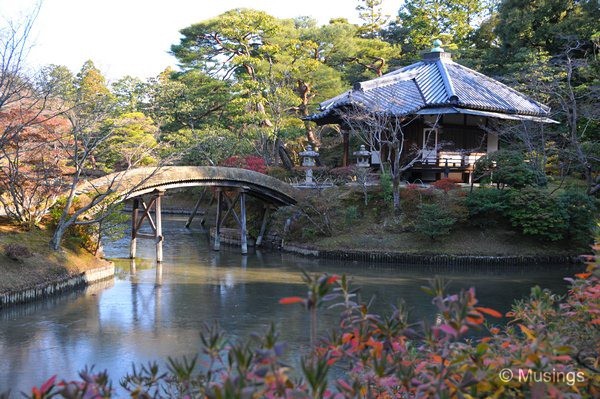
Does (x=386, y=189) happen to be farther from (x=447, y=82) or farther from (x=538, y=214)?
(x=447, y=82)

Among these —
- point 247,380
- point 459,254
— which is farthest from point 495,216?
point 247,380

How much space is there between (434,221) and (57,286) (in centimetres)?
1148

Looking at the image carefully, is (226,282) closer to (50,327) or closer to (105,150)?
(50,327)

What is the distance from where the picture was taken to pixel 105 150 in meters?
30.1

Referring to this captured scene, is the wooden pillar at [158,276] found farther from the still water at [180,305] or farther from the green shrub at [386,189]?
the green shrub at [386,189]

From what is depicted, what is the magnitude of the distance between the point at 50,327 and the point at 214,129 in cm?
2102

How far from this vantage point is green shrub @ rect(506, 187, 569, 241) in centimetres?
1900

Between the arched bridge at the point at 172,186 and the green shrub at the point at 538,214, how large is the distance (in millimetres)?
7906

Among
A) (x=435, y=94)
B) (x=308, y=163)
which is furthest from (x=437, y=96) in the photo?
(x=308, y=163)

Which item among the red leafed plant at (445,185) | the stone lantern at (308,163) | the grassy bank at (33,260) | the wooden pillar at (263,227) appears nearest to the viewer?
the grassy bank at (33,260)

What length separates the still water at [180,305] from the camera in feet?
30.7

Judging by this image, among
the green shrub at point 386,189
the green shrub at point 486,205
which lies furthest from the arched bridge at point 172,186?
the green shrub at point 486,205

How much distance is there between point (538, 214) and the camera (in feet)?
62.4

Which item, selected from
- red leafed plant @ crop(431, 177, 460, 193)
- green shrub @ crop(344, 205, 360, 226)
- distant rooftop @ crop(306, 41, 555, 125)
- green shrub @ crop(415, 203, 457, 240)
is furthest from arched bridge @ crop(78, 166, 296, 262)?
red leafed plant @ crop(431, 177, 460, 193)
